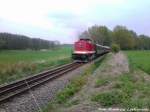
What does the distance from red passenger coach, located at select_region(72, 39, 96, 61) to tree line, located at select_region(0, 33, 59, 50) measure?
172 feet

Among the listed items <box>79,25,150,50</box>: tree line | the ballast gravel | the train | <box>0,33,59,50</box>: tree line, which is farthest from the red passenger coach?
<box>79,25,150,50</box>: tree line

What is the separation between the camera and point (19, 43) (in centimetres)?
11556

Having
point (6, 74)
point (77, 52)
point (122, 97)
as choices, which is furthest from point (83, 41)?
point (122, 97)

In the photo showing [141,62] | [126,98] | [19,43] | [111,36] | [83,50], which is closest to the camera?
[126,98]

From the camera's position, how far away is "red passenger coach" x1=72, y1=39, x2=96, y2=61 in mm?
44009

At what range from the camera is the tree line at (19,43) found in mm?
103287

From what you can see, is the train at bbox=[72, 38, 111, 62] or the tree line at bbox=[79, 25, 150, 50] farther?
the tree line at bbox=[79, 25, 150, 50]

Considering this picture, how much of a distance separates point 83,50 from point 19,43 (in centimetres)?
7416

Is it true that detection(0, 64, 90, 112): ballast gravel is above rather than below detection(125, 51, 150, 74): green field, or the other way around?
above

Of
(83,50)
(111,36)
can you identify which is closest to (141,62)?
(83,50)

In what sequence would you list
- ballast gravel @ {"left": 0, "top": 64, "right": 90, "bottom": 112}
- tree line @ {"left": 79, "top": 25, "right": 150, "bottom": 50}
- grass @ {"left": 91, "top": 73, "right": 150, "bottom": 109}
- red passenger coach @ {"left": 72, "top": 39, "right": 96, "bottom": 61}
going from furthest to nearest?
tree line @ {"left": 79, "top": 25, "right": 150, "bottom": 50} < red passenger coach @ {"left": 72, "top": 39, "right": 96, "bottom": 61} < ballast gravel @ {"left": 0, "top": 64, "right": 90, "bottom": 112} < grass @ {"left": 91, "top": 73, "right": 150, "bottom": 109}

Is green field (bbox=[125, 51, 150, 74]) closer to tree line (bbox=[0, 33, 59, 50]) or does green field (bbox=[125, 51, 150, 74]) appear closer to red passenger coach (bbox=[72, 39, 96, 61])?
red passenger coach (bbox=[72, 39, 96, 61])

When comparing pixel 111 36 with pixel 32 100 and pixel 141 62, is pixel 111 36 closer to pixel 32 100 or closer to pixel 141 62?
pixel 141 62

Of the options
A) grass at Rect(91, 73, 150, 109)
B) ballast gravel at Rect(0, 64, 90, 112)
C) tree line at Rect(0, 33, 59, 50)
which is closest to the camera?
grass at Rect(91, 73, 150, 109)
